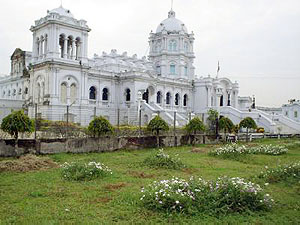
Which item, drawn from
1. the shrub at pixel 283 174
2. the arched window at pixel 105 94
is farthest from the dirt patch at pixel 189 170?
the arched window at pixel 105 94

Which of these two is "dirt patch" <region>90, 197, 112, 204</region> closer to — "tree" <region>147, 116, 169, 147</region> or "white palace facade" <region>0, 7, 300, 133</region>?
"tree" <region>147, 116, 169, 147</region>

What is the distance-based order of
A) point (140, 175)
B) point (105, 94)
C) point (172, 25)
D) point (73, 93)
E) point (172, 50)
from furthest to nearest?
point (172, 25) < point (172, 50) < point (105, 94) < point (73, 93) < point (140, 175)

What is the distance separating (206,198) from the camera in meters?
7.04

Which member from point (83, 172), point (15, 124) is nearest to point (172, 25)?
point (15, 124)

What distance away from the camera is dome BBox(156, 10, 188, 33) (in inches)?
2052

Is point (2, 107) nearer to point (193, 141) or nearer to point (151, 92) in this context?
point (151, 92)

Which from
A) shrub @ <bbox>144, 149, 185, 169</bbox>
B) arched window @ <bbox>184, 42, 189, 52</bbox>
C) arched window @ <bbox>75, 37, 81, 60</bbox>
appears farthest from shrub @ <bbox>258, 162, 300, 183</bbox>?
arched window @ <bbox>184, 42, 189, 52</bbox>

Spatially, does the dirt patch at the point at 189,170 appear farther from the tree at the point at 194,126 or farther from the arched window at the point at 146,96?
the arched window at the point at 146,96

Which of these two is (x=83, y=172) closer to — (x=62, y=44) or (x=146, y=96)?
(x=62, y=44)

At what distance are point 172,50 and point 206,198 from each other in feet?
151

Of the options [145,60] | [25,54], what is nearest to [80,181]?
[25,54]

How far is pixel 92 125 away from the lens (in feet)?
55.5

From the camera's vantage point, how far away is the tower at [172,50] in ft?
165

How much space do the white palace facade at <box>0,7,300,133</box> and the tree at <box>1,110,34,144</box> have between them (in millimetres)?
11798
